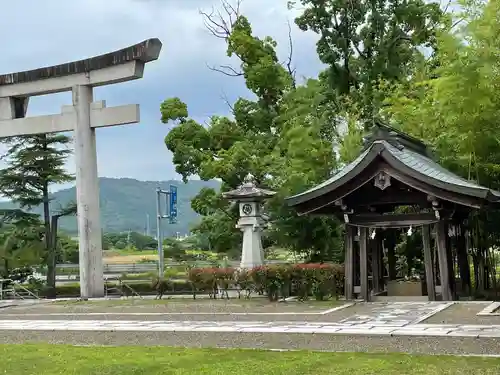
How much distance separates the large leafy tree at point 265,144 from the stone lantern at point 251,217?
58.4 inches

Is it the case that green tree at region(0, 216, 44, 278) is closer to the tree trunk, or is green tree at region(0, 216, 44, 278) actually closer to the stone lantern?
the tree trunk

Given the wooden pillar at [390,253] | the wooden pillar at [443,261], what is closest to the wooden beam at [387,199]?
the wooden pillar at [443,261]

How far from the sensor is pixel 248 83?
25.5 m

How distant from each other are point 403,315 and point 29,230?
17.3 metres

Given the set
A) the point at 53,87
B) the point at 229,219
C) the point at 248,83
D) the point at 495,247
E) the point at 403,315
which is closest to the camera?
the point at 403,315

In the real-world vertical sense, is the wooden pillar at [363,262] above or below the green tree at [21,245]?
below

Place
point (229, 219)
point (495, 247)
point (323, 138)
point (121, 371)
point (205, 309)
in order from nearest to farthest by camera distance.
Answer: point (121, 371), point (205, 309), point (495, 247), point (323, 138), point (229, 219)

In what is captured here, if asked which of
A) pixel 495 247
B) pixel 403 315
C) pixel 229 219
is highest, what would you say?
pixel 229 219

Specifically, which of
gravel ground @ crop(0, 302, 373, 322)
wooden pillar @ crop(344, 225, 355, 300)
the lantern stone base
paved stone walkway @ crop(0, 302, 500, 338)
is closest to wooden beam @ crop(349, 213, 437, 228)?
wooden pillar @ crop(344, 225, 355, 300)

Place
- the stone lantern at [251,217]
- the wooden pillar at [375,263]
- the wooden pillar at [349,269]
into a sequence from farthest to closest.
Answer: the stone lantern at [251,217]
the wooden pillar at [375,263]
the wooden pillar at [349,269]

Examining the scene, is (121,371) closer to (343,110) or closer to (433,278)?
(433,278)

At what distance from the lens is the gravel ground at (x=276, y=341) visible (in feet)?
24.8

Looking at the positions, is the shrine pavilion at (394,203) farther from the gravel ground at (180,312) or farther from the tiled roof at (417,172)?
the gravel ground at (180,312)

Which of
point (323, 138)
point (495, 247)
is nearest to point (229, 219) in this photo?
point (323, 138)
